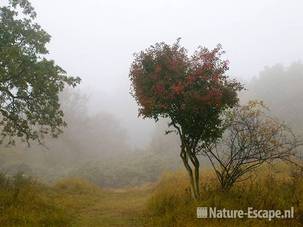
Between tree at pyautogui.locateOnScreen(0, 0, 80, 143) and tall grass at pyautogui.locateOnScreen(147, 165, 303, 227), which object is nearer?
tall grass at pyautogui.locateOnScreen(147, 165, 303, 227)

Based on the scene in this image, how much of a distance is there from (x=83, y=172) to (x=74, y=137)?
22.2 m

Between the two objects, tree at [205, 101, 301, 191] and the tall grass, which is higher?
tree at [205, 101, 301, 191]

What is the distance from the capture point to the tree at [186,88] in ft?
37.2

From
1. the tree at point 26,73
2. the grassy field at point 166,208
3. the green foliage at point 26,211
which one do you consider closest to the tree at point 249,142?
the grassy field at point 166,208

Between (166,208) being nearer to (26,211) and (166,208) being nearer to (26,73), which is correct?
(26,211)

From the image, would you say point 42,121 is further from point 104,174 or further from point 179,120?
point 104,174

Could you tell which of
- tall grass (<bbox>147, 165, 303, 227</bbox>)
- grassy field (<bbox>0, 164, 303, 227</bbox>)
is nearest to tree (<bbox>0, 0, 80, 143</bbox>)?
grassy field (<bbox>0, 164, 303, 227</bbox>)

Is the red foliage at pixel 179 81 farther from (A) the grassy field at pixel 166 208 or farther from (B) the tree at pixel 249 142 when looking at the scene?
(A) the grassy field at pixel 166 208

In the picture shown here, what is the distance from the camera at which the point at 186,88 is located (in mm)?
11555

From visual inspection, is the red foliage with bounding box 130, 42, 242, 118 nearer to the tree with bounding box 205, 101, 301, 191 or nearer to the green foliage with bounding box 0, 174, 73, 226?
the tree with bounding box 205, 101, 301, 191

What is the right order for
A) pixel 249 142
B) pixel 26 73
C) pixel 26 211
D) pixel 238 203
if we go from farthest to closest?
pixel 26 73 → pixel 249 142 → pixel 26 211 → pixel 238 203

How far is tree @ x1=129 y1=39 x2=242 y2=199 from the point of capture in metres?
11.3

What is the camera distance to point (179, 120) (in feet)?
39.2

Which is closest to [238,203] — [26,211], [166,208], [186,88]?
[166,208]
